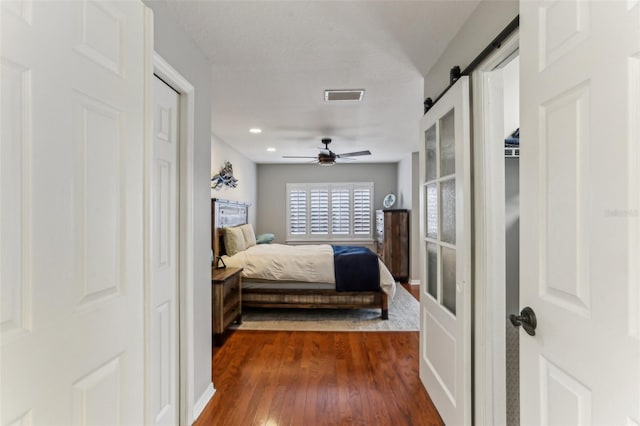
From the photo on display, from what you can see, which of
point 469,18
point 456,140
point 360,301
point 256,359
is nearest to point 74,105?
point 456,140

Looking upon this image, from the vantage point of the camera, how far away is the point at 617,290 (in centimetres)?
68

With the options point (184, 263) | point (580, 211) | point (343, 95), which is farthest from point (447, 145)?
point (184, 263)

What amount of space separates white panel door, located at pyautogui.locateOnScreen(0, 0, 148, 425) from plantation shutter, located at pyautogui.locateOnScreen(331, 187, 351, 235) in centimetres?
612

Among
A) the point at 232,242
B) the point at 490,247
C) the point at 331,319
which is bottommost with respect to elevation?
the point at 331,319

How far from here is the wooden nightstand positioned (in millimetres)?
3070

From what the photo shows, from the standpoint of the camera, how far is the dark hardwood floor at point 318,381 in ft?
6.62

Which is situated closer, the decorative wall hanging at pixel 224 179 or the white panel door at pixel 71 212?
the white panel door at pixel 71 212

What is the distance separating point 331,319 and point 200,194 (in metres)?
2.54

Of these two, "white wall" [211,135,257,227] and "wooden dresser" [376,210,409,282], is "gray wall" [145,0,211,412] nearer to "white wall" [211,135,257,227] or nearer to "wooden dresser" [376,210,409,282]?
"white wall" [211,135,257,227]

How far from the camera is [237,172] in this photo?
5.67m

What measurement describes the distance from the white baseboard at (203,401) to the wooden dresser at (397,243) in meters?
4.32

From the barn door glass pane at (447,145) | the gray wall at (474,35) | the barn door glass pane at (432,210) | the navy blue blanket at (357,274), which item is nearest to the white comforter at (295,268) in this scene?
the navy blue blanket at (357,274)

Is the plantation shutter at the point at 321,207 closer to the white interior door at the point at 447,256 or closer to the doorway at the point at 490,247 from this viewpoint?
the white interior door at the point at 447,256

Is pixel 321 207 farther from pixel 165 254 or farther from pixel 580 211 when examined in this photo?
pixel 580 211
